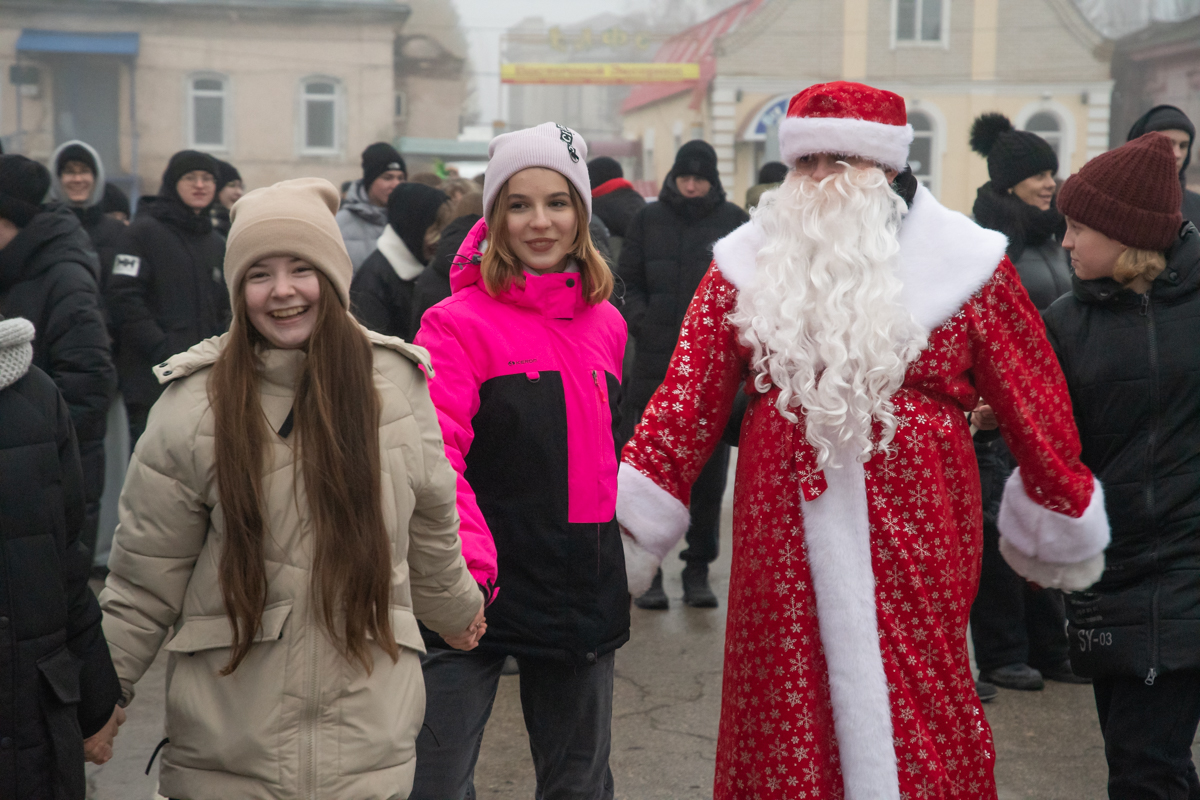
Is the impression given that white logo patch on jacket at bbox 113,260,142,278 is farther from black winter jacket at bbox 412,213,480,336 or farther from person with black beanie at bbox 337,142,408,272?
black winter jacket at bbox 412,213,480,336

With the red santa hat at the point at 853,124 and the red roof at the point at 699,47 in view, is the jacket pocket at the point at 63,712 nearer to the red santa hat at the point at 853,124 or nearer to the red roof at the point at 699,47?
the red santa hat at the point at 853,124

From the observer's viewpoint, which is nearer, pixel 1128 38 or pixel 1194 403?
pixel 1194 403

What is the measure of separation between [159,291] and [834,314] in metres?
4.27

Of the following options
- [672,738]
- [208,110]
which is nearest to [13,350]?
[672,738]

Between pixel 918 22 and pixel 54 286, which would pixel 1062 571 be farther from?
pixel 918 22

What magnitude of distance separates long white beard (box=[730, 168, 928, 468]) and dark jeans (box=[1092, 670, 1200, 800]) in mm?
1045

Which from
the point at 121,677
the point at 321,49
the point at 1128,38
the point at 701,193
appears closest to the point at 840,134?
the point at 121,677

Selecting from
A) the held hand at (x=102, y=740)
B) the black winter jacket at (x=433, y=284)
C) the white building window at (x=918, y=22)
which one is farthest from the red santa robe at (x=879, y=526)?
the white building window at (x=918, y=22)

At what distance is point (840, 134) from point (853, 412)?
2.03 ft

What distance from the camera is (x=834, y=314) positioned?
2.58 meters

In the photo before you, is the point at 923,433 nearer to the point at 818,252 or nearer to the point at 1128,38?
the point at 818,252

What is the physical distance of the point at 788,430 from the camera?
2.60 metres

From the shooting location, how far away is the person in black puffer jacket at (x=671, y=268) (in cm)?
595

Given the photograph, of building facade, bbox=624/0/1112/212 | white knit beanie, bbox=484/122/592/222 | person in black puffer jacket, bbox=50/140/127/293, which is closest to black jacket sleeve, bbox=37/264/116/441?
person in black puffer jacket, bbox=50/140/127/293
